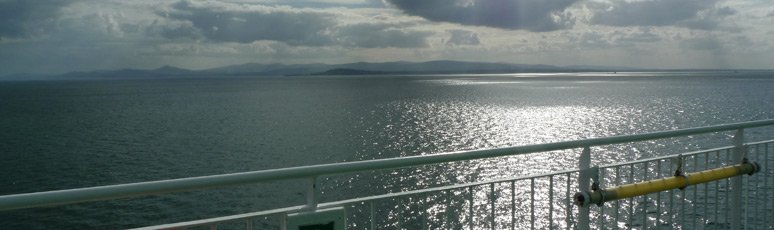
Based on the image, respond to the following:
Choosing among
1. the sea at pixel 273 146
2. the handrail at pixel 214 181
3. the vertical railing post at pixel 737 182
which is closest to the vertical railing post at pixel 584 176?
the handrail at pixel 214 181

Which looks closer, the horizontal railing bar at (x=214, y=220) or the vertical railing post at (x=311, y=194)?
the horizontal railing bar at (x=214, y=220)

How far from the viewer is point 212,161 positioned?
35906 mm

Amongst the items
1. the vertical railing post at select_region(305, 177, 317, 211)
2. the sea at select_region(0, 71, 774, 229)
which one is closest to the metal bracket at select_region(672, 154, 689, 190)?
the vertical railing post at select_region(305, 177, 317, 211)

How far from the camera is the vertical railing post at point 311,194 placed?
2486mm

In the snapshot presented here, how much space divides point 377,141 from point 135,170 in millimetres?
17132

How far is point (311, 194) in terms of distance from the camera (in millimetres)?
2504

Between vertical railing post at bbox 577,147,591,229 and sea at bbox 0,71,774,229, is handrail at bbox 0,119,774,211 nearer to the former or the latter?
vertical railing post at bbox 577,147,591,229

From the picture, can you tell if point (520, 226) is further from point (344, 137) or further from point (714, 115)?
point (714, 115)

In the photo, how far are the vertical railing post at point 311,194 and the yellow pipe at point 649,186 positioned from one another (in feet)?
5.44

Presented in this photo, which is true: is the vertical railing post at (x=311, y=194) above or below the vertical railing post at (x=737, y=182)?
above

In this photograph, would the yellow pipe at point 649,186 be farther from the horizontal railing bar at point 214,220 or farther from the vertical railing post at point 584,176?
the horizontal railing bar at point 214,220

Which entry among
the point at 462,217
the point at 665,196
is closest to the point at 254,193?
the point at 462,217

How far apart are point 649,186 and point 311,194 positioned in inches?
83.5

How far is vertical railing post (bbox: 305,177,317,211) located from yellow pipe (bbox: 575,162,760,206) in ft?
5.44
